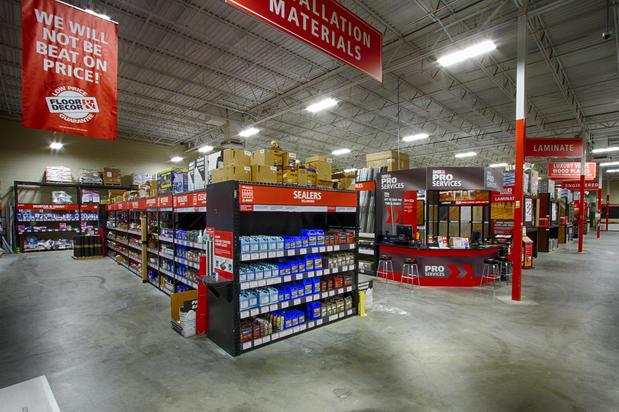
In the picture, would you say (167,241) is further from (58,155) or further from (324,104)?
(58,155)

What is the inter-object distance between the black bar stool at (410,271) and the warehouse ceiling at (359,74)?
5336 mm

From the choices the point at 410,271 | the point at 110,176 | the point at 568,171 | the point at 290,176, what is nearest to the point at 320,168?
the point at 290,176

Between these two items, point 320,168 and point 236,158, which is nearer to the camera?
point 236,158

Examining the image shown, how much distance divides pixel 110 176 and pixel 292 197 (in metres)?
14.2

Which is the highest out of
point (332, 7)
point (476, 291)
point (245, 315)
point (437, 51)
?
point (437, 51)

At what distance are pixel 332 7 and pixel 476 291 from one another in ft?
21.1

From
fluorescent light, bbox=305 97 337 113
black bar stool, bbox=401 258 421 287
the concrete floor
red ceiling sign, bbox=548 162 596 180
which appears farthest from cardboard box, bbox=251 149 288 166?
red ceiling sign, bbox=548 162 596 180

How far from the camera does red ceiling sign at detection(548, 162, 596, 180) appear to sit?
1357 cm

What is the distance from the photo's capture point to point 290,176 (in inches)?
171

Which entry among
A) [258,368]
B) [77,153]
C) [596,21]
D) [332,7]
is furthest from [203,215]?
[77,153]

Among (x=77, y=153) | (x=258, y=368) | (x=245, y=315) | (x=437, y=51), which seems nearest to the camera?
(x=258, y=368)

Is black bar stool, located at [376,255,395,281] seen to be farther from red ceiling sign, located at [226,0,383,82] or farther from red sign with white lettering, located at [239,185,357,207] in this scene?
red ceiling sign, located at [226,0,383,82]

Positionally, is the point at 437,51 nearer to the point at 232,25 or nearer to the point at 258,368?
the point at 232,25

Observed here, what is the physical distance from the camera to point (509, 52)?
9055 millimetres
